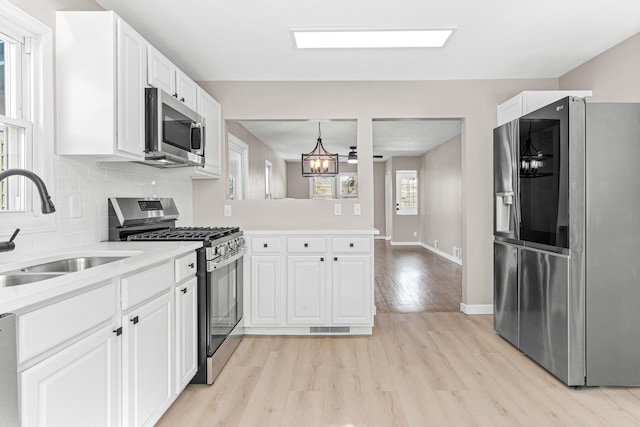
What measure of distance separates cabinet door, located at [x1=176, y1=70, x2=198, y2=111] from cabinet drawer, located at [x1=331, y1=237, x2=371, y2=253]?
1649 mm

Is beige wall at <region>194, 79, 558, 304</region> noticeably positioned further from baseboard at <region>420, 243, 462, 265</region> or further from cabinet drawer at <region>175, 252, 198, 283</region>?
baseboard at <region>420, 243, 462, 265</region>

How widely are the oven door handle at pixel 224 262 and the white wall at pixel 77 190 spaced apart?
73cm

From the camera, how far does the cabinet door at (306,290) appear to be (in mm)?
3387

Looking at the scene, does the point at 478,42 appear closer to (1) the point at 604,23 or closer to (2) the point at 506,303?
(1) the point at 604,23

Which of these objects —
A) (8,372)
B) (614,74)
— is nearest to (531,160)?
(614,74)

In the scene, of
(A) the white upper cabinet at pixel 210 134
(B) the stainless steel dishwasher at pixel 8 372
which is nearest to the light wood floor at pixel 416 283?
(A) the white upper cabinet at pixel 210 134

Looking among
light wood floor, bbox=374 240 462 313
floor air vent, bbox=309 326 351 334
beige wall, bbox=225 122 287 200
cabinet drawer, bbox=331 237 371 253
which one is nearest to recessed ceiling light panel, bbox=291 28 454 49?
cabinet drawer, bbox=331 237 371 253

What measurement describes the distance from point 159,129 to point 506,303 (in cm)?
294

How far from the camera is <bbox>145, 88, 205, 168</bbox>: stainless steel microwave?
244 centimetres

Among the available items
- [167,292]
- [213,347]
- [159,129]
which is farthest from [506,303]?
[159,129]

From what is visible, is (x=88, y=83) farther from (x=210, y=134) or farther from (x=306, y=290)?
(x=306, y=290)

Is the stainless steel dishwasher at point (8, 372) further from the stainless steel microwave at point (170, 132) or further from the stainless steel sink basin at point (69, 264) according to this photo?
the stainless steel microwave at point (170, 132)

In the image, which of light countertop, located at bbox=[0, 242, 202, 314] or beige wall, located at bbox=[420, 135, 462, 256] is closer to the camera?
light countertop, located at bbox=[0, 242, 202, 314]

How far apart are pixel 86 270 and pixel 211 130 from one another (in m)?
2.46
